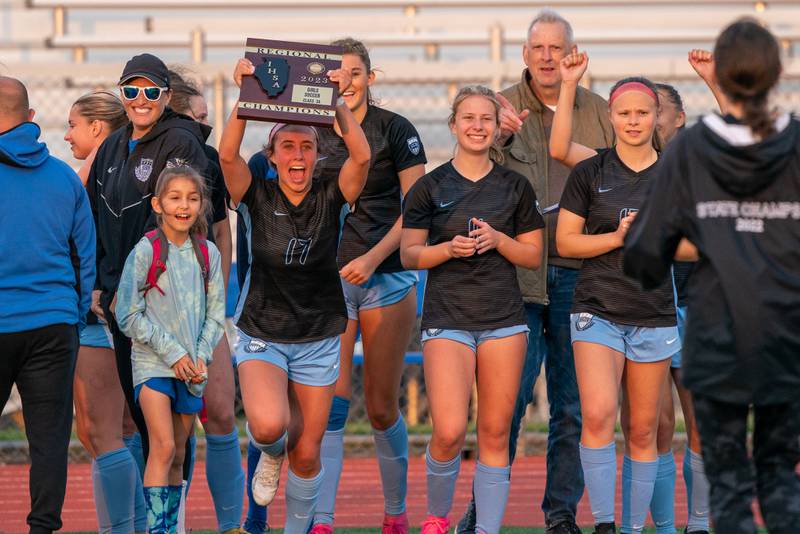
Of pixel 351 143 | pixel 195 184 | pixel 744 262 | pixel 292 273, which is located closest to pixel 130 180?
pixel 195 184

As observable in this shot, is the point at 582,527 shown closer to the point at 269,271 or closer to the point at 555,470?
the point at 555,470

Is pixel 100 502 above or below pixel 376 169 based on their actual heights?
below

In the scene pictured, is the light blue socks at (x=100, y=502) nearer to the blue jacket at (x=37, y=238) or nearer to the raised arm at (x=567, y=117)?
the blue jacket at (x=37, y=238)

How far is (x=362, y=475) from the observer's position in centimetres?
829

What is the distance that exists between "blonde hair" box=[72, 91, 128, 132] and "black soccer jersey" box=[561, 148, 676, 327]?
2.13 m

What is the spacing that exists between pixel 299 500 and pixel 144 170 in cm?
146

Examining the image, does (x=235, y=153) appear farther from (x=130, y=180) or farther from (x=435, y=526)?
(x=435, y=526)

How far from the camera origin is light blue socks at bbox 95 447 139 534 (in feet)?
17.0

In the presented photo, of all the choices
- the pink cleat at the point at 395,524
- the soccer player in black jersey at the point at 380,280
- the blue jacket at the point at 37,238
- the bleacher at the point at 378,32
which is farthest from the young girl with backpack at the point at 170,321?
the bleacher at the point at 378,32

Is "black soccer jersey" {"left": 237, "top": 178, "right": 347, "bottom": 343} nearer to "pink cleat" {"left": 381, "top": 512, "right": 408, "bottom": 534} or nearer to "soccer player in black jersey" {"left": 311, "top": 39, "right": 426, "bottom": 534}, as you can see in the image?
"soccer player in black jersey" {"left": 311, "top": 39, "right": 426, "bottom": 534}

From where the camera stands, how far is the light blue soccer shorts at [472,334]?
5141mm

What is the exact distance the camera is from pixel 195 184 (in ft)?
16.7

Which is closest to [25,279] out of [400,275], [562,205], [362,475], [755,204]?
[400,275]

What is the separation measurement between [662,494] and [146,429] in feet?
6.95
